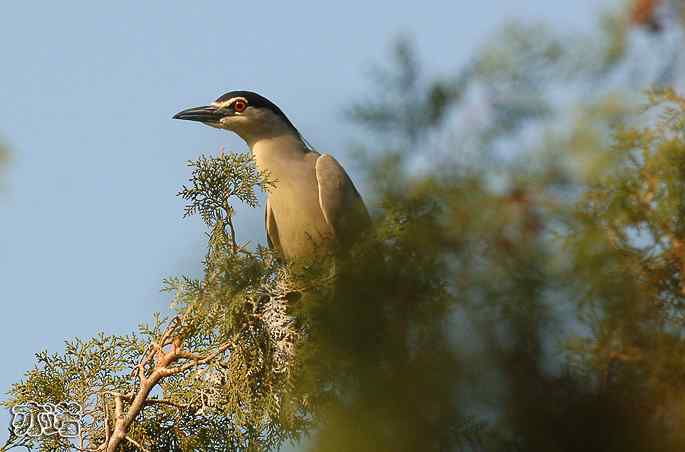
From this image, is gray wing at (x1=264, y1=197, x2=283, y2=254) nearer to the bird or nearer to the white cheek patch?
the bird

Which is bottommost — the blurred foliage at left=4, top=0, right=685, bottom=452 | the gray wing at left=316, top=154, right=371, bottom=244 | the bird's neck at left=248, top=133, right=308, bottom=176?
the blurred foliage at left=4, top=0, right=685, bottom=452

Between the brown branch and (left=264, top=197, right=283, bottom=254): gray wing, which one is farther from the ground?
(left=264, top=197, right=283, bottom=254): gray wing

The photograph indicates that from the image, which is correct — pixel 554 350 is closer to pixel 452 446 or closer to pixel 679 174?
pixel 452 446

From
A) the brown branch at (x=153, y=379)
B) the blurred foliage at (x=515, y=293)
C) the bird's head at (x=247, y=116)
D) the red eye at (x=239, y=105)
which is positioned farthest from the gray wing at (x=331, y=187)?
the blurred foliage at (x=515, y=293)

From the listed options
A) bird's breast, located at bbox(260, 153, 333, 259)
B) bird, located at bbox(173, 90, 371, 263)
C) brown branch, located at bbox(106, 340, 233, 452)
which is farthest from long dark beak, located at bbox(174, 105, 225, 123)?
brown branch, located at bbox(106, 340, 233, 452)

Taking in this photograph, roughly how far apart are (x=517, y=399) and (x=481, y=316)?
163 millimetres

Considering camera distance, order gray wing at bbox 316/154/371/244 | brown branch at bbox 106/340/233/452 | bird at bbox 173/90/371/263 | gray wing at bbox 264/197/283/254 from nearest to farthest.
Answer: brown branch at bbox 106/340/233/452 → gray wing at bbox 316/154/371/244 → bird at bbox 173/90/371/263 → gray wing at bbox 264/197/283/254

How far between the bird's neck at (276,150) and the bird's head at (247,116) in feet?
0.14

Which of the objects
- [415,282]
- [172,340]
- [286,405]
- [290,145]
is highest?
[290,145]

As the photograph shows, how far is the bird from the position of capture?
18.9 feet

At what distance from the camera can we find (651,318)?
1.75m

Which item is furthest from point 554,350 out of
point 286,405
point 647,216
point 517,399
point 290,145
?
point 290,145

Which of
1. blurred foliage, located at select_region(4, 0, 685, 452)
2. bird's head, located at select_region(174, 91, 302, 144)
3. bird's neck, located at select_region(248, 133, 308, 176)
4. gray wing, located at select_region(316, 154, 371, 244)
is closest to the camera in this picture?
blurred foliage, located at select_region(4, 0, 685, 452)

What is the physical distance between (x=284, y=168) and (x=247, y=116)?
0.49 metres
